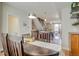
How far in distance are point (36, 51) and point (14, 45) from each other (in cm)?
32

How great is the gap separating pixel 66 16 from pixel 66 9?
0.31 feet

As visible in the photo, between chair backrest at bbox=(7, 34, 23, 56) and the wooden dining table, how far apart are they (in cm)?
7

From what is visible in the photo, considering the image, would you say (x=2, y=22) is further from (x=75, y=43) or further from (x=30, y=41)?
(x=75, y=43)

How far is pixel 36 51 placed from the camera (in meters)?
2.08

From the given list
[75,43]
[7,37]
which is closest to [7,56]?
[7,37]

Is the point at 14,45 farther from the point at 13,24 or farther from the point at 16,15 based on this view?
the point at 16,15

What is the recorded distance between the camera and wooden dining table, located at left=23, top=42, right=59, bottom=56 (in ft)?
6.80

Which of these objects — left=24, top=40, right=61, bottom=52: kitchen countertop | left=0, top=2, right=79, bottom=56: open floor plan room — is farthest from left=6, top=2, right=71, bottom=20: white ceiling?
left=24, top=40, right=61, bottom=52: kitchen countertop

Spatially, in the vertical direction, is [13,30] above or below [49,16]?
below

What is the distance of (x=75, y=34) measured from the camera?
204 centimetres

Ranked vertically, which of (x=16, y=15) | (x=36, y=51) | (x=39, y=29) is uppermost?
A: (x=16, y=15)

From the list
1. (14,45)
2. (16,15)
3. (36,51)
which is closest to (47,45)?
(36,51)

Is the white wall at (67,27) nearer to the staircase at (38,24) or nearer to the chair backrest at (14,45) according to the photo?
the staircase at (38,24)

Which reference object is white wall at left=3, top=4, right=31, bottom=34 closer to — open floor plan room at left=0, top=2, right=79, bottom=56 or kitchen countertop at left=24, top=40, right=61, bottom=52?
open floor plan room at left=0, top=2, right=79, bottom=56
